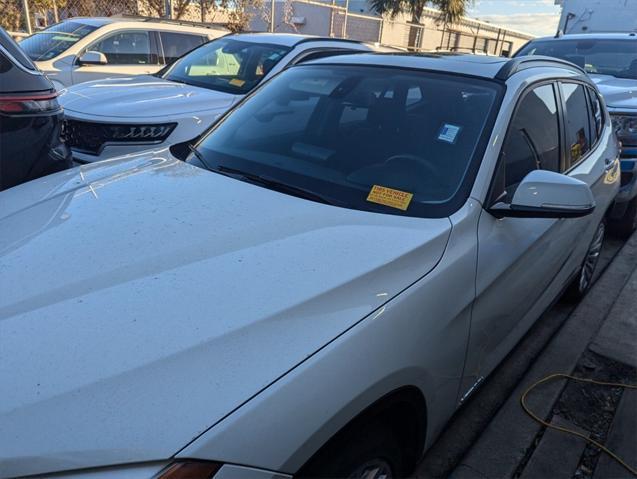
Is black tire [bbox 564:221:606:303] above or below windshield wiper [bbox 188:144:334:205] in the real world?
below

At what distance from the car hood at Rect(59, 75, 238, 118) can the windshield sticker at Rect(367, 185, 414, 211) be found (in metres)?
3.01

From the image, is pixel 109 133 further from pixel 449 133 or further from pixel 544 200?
pixel 544 200

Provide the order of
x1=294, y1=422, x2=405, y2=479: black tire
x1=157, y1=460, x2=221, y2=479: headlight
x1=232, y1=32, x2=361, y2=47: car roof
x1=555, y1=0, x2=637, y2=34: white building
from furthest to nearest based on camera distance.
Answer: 1. x1=555, y1=0, x2=637, y2=34: white building
2. x1=232, y1=32, x2=361, y2=47: car roof
3. x1=294, y1=422, x2=405, y2=479: black tire
4. x1=157, y1=460, x2=221, y2=479: headlight

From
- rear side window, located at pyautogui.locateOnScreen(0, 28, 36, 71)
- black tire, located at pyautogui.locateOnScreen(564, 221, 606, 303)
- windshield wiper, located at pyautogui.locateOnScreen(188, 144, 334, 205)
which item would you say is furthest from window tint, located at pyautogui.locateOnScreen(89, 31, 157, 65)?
black tire, located at pyautogui.locateOnScreen(564, 221, 606, 303)

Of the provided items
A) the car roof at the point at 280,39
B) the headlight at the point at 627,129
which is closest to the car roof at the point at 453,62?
the headlight at the point at 627,129

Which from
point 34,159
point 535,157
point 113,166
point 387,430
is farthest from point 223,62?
point 387,430

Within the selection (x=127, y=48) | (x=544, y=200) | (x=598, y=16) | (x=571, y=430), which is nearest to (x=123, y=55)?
(x=127, y=48)

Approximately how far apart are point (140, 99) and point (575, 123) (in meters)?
3.63

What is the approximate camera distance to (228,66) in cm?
568

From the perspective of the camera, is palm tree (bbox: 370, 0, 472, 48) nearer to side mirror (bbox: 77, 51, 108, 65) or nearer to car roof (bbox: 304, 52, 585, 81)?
side mirror (bbox: 77, 51, 108, 65)

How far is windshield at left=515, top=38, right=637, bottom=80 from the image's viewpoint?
652 centimetres

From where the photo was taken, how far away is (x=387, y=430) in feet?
5.41

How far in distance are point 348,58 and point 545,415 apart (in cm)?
221

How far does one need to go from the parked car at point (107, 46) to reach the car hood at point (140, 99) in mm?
1608
